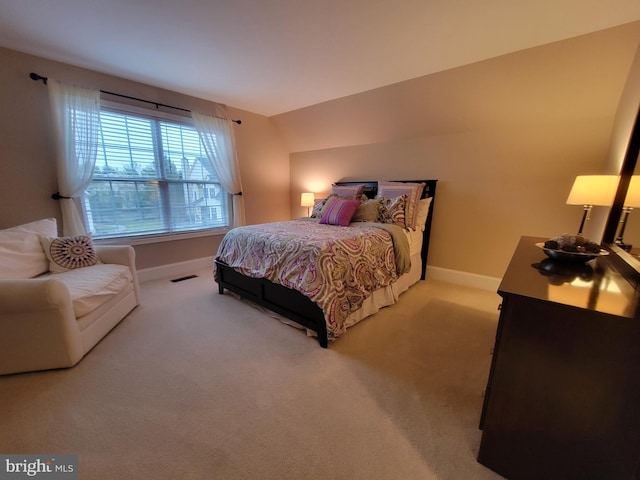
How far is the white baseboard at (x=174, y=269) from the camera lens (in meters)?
3.33

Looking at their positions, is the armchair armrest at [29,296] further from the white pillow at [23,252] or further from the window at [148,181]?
the window at [148,181]

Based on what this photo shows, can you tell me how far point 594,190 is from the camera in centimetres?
184

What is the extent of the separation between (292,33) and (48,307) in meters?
2.56

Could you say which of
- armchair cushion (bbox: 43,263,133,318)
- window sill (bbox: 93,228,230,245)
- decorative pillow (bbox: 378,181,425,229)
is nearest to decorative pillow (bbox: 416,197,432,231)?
decorative pillow (bbox: 378,181,425,229)

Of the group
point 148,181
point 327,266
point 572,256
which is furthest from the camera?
point 148,181

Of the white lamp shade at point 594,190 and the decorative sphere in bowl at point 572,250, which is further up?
the white lamp shade at point 594,190

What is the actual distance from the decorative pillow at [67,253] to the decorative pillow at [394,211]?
3045mm

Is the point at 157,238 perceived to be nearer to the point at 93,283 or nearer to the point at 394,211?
→ the point at 93,283

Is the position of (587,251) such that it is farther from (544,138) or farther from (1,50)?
(1,50)

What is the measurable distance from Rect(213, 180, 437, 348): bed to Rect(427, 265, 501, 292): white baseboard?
0.31 metres

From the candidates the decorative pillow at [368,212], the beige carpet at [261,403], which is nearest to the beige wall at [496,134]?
the decorative pillow at [368,212]

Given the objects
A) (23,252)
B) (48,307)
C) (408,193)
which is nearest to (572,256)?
(408,193)

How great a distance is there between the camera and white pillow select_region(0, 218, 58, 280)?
193 cm

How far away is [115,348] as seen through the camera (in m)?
1.95
